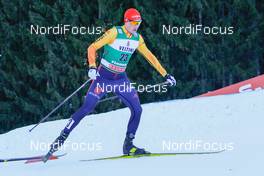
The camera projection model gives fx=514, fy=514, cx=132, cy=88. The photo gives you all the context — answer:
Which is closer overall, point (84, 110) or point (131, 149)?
point (84, 110)

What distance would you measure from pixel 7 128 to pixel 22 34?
303 cm

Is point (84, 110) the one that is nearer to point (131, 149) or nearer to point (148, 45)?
point (131, 149)

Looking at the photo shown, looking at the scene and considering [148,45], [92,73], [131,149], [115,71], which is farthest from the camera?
[148,45]

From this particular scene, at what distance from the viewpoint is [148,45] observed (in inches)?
572

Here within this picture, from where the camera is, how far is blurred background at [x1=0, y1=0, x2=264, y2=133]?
14336 millimetres

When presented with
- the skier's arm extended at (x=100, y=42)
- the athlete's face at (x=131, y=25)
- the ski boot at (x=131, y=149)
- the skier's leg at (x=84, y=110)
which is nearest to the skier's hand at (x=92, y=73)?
the skier's arm extended at (x=100, y=42)

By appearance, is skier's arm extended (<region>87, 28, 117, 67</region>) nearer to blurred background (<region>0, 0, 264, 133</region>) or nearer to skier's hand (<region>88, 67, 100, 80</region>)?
skier's hand (<region>88, 67, 100, 80</region>)

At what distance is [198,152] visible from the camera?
21.0ft

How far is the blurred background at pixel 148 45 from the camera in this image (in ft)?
47.0

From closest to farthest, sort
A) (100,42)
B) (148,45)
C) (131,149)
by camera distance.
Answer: (100,42) < (131,149) < (148,45)

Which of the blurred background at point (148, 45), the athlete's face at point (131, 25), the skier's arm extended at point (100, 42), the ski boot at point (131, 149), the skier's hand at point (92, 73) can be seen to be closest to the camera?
the skier's hand at point (92, 73)

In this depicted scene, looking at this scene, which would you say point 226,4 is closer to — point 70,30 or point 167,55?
point 167,55

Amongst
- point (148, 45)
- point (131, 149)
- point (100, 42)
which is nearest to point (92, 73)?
point (100, 42)

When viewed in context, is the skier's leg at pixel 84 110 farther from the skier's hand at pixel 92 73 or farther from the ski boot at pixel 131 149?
the ski boot at pixel 131 149
